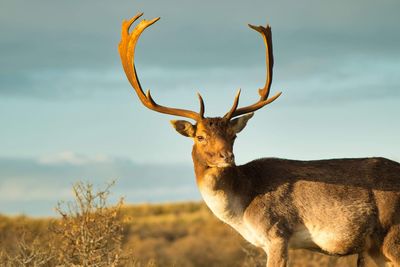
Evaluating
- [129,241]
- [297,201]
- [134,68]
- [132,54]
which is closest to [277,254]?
[297,201]

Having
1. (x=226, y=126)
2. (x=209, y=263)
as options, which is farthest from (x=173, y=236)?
(x=226, y=126)

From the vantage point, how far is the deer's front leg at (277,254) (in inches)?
A: 369

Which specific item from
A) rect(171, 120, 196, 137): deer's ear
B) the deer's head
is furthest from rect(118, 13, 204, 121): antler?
rect(171, 120, 196, 137): deer's ear

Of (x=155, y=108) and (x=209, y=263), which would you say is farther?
(x=209, y=263)

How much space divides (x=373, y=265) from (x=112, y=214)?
393 centimetres

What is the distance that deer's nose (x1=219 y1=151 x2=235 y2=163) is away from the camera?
895 centimetres

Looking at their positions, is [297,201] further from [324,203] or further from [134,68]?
[134,68]

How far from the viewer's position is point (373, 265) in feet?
33.3

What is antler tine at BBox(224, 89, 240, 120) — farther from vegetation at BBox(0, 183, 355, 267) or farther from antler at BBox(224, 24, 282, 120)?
vegetation at BBox(0, 183, 355, 267)

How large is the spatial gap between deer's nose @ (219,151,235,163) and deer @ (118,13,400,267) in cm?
7

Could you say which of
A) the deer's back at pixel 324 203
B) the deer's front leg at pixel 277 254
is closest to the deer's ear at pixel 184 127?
the deer's back at pixel 324 203

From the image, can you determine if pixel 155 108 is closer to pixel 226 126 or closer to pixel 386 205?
pixel 226 126

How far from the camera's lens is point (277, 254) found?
9.37 meters

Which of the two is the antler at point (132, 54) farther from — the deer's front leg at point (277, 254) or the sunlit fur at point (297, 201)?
the deer's front leg at point (277, 254)
